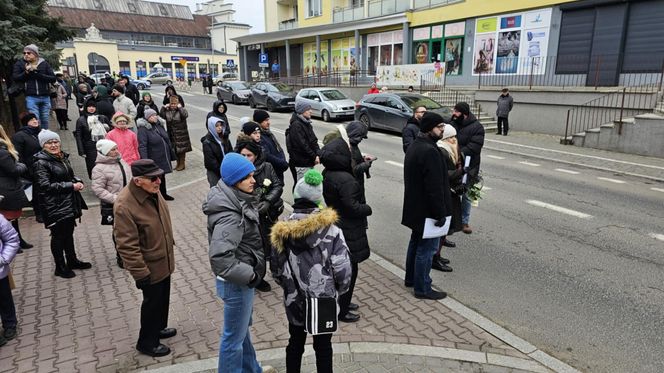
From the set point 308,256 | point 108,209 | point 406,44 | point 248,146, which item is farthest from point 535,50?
point 308,256

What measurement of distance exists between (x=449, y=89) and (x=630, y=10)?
8.01 meters

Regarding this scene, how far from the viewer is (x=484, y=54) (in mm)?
23188

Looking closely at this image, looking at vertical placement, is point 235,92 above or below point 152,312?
above

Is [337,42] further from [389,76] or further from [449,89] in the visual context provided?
[449,89]

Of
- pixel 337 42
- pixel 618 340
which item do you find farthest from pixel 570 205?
pixel 337 42

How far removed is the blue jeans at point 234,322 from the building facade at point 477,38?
62.9 ft

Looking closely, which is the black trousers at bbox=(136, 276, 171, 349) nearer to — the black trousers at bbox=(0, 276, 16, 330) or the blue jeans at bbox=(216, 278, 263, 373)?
→ the blue jeans at bbox=(216, 278, 263, 373)

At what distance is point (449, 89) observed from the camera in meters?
22.5

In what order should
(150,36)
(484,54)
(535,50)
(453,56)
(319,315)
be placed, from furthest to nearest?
(150,36), (453,56), (484,54), (535,50), (319,315)

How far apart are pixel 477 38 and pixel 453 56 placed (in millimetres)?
1857

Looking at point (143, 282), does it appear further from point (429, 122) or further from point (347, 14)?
point (347, 14)

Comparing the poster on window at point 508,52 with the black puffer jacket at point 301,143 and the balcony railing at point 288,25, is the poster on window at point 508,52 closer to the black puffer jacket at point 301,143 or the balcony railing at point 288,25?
the black puffer jacket at point 301,143

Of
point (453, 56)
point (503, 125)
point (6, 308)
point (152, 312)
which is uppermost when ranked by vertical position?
point (453, 56)

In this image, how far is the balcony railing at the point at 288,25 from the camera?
39.9m
